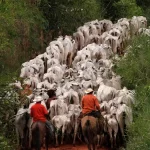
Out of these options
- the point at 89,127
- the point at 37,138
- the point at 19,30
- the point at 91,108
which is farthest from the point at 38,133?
the point at 19,30

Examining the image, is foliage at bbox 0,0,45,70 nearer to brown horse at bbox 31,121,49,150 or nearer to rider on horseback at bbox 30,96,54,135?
rider on horseback at bbox 30,96,54,135

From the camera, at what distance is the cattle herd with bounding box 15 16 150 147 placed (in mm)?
11461

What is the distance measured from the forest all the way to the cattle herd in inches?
12.4

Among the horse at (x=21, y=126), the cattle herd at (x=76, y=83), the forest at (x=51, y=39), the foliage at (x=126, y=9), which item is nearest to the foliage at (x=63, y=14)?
the forest at (x=51, y=39)

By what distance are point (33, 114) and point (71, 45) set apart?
790cm

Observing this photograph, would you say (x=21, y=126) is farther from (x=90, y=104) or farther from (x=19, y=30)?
(x=19, y=30)

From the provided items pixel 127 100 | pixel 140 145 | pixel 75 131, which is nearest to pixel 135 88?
pixel 127 100

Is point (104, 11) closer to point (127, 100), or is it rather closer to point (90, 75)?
point (90, 75)

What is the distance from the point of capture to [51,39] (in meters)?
20.2

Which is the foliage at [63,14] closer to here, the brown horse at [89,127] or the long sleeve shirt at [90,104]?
the long sleeve shirt at [90,104]

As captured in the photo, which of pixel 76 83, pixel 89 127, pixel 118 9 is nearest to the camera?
pixel 89 127

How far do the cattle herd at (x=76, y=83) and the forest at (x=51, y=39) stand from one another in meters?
0.31

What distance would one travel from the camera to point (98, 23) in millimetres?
21906

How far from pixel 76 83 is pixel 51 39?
25.5 feet
